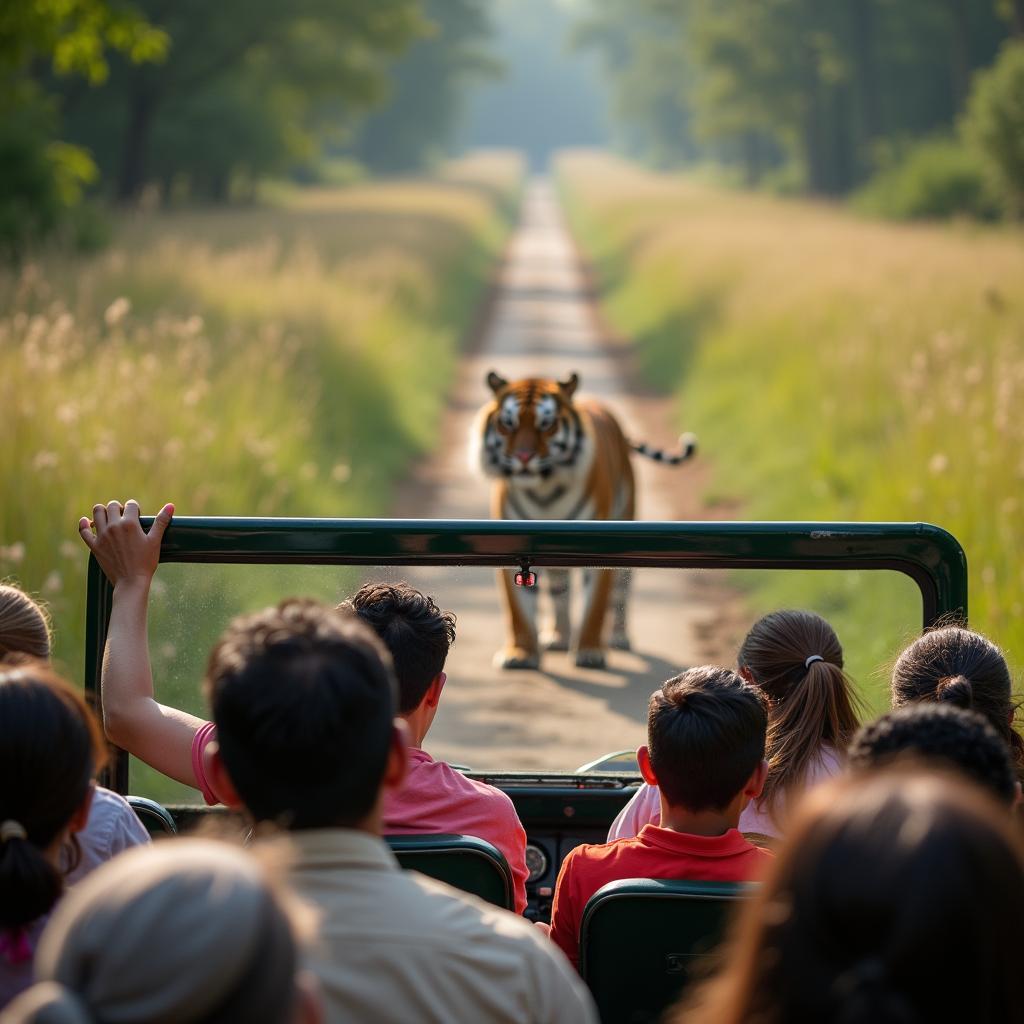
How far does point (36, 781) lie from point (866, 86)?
47942 mm

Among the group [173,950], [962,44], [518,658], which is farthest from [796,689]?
[962,44]

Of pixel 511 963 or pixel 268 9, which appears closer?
pixel 511 963

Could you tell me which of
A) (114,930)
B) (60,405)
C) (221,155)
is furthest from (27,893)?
(221,155)

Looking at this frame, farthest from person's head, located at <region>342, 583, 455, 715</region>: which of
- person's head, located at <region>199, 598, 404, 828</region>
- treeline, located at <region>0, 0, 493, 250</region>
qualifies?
treeline, located at <region>0, 0, 493, 250</region>

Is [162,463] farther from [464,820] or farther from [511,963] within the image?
[511,963]

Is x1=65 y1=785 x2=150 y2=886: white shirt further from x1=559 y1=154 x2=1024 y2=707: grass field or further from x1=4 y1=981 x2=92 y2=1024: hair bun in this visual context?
x1=559 y1=154 x2=1024 y2=707: grass field

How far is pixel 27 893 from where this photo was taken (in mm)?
2012

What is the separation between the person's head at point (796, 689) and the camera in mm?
3199

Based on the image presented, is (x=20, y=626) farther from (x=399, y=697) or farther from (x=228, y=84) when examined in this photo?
(x=228, y=84)

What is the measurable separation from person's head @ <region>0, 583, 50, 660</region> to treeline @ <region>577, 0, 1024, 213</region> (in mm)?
29105

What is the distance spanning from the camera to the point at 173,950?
1.33 metres

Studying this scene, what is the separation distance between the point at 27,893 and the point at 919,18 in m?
48.7

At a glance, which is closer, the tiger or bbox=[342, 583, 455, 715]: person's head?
bbox=[342, 583, 455, 715]: person's head

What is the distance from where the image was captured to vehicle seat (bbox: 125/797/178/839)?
3102 millimetres
